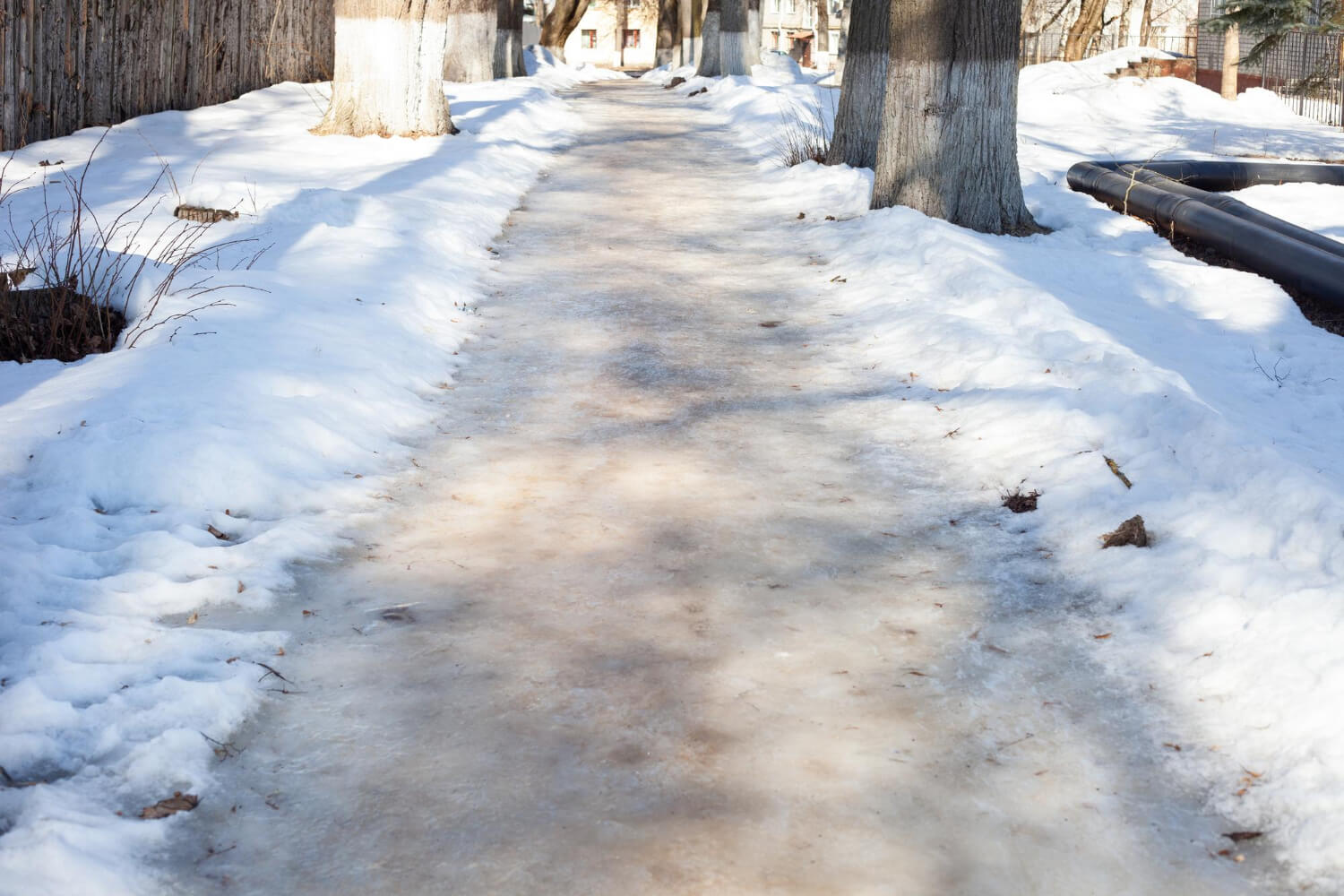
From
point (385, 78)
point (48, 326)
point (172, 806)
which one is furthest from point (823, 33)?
point (172, 806)

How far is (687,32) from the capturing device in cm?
3772

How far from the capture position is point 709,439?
16.0ft

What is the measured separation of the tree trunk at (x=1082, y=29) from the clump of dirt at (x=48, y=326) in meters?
26.5

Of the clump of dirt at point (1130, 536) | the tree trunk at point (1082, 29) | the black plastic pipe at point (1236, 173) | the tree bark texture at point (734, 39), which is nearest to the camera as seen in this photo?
the clump of dirt at point (1130, 536)

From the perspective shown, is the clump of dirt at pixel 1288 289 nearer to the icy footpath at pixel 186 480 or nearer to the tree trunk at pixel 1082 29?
the icy footpath at pixel 186 480

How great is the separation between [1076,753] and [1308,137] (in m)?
18.9

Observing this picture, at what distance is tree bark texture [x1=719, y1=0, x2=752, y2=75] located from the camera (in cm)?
2639

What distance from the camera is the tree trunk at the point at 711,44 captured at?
2756 centimetres

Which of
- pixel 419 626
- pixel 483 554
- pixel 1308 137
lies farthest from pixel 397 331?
pixel 1308 137

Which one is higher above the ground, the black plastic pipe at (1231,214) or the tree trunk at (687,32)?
the tree trunk at (687,32)

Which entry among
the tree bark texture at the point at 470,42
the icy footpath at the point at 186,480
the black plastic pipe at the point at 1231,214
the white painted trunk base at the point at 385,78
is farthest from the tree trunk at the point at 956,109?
the tree bark texture at the point at 470,42

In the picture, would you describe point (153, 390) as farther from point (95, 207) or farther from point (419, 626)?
point (95, 207)

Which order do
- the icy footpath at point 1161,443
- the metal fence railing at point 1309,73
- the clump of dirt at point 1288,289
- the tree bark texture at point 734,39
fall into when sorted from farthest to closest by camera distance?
the tree bark texture at point 734,39, the metal fence railing at point 1309,73, the clump of dirt at point 1288,289, the icy footpath at point 1161,443

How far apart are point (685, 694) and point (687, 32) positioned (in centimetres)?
3745
